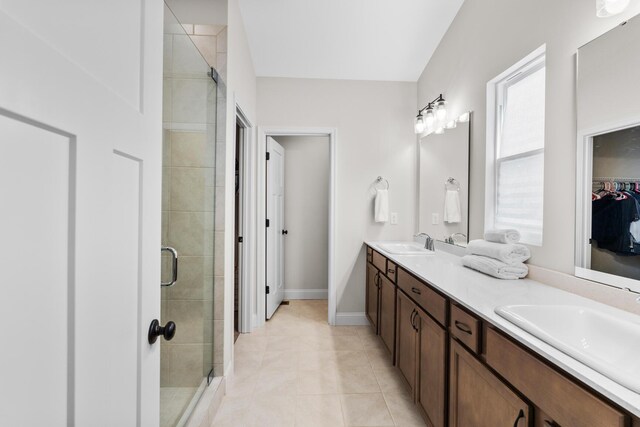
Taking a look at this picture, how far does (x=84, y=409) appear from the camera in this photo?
1.86ft

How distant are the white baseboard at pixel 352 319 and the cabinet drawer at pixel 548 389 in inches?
87.1

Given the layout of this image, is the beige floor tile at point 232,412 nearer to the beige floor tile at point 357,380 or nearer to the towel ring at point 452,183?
the beige floor tile at point 357,380

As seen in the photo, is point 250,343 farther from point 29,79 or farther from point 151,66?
point 29,79

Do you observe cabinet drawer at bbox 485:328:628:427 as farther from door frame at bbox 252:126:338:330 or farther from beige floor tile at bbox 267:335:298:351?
door frame at bbox 252:126:338:330

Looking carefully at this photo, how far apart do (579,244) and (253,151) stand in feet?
8.33

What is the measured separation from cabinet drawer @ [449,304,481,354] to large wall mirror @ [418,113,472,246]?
3.69ft

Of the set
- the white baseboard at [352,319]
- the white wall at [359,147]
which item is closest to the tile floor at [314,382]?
the white baseboard at [352,319]

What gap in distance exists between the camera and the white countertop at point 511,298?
67 centimetres

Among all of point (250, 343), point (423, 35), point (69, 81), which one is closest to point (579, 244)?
point (69, 81)

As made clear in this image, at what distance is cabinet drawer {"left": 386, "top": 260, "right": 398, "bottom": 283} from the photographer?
7.20 feet

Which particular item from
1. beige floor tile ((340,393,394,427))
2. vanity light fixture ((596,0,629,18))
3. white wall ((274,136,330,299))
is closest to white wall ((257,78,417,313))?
white wall ((274,136,330,299))

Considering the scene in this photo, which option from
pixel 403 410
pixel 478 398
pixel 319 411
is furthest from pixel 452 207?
pixel 319 411

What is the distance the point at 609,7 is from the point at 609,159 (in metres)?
0.57

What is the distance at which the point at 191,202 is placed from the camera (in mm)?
1781
